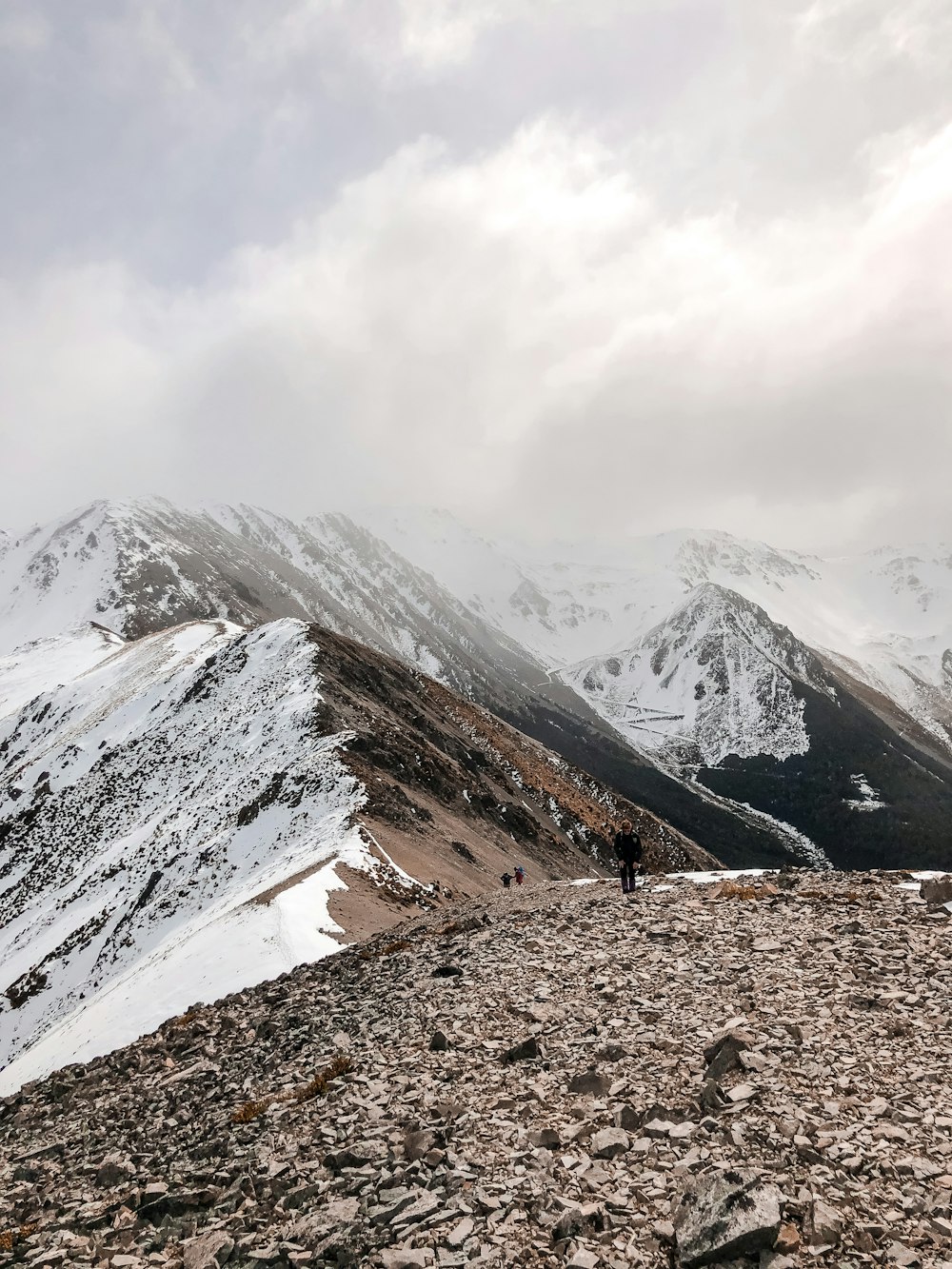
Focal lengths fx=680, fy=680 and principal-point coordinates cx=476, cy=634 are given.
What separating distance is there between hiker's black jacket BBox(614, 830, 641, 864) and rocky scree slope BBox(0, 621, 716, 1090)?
9301 mm

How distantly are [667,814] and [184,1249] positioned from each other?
196m

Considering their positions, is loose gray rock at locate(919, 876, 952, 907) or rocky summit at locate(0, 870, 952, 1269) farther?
loose gray rock at locate(919, 876, 952, 907)

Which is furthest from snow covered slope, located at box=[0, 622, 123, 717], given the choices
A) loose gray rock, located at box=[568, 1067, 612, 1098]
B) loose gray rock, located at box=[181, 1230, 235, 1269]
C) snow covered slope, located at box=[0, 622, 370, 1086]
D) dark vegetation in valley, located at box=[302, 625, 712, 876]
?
loose gray rock, located at box=[568, 1067, 612, 1098]

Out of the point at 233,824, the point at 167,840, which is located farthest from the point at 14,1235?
the point at 167,840

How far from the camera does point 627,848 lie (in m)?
22.6

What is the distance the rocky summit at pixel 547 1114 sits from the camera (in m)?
6.87

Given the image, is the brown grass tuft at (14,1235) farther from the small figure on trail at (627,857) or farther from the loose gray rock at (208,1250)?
the small figure on trail at (627,857)

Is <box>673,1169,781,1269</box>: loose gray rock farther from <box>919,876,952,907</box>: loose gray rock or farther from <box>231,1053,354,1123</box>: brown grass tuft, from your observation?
<box>919,876,952,907</box>: loose gray rock

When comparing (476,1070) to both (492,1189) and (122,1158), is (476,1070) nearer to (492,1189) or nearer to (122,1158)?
(492,1189)

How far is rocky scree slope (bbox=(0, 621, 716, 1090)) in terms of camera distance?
24.5 m

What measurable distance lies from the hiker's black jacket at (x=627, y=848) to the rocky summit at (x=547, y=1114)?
5.09 metres

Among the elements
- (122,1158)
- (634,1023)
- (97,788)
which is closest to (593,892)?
(634,1023)

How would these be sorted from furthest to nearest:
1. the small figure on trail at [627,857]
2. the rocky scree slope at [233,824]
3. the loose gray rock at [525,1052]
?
1. the rocky scree slope at [233,824]
2. the small figure on trail at [627,857]
3. the loose gray rock at [525,1052]

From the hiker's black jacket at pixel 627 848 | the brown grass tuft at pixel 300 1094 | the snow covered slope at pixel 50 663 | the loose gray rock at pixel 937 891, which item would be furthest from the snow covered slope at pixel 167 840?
the snow covered slope at pixel 50 663
